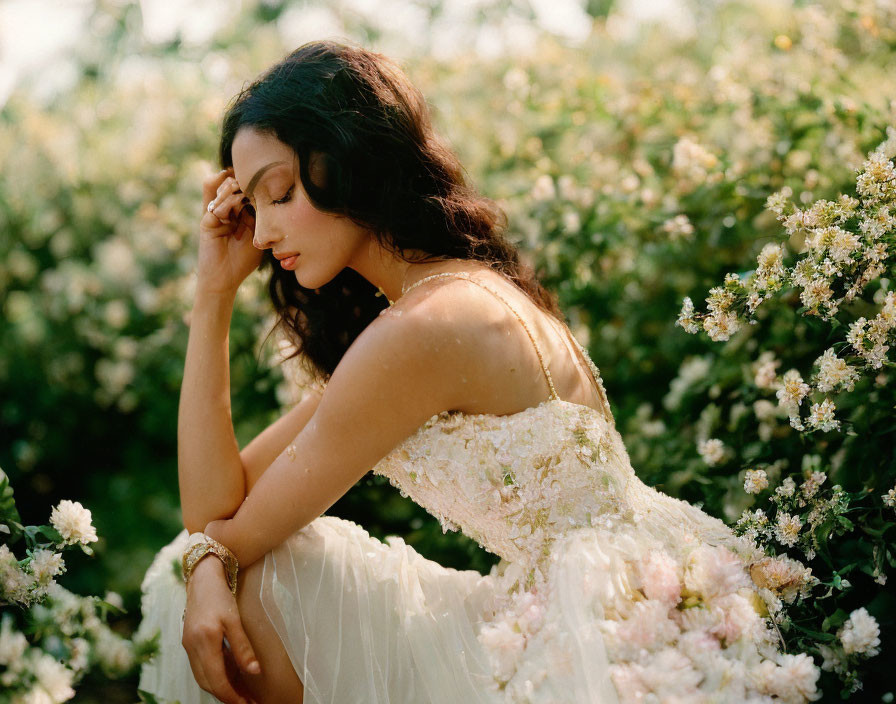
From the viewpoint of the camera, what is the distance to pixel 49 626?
1336 mm

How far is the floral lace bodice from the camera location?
1881mm

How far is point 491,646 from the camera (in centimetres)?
151

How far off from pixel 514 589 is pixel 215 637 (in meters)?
0.65

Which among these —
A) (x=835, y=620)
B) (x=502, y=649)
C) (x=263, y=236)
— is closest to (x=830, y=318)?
(x=835, y=620)

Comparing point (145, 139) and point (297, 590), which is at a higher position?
point (145, 139)

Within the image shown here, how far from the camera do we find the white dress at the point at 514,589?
1479 mm

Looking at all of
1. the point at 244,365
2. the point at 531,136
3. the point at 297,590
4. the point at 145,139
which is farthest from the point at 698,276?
the point at 145,139

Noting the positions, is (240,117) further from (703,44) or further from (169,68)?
(703,44)

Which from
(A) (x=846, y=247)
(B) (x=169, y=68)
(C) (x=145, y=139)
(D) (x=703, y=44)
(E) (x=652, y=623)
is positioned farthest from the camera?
(D) (x=703, y=44)

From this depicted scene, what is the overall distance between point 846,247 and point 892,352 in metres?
0.29

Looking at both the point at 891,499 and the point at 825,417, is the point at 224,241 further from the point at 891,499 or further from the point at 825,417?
the point at 891,499

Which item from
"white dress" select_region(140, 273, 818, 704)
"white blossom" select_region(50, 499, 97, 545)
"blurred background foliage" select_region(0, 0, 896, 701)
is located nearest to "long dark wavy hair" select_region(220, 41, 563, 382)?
"white dress" select_region(140, 273, 818, 704)

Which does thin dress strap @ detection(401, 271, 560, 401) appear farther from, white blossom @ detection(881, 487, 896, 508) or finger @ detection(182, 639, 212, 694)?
finger @ detection(182, 639, 212, 694)

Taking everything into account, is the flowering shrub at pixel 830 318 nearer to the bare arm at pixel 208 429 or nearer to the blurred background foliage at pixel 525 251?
the blurred background foliage at pixel 525 251
